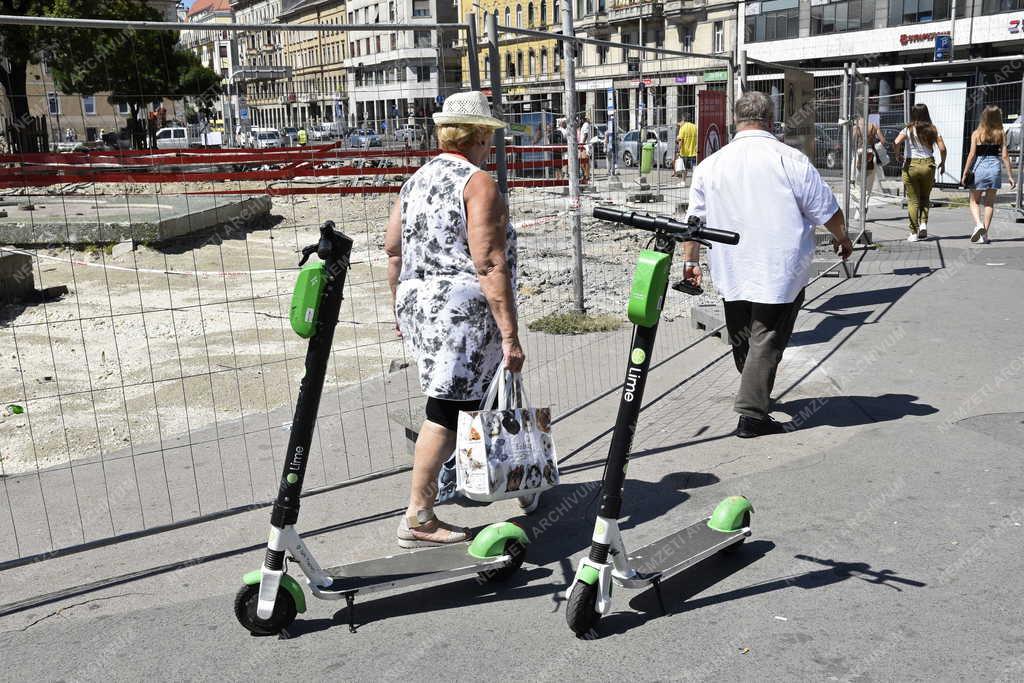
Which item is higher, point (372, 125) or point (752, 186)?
point (372, 125)

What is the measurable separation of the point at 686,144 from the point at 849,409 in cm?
338

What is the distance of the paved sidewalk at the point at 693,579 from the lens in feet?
10.7

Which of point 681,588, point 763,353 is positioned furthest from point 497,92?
point 681,588

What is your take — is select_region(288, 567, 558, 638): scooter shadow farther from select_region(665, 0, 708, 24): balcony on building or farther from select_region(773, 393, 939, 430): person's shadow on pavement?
select_region(665, 0, 708, 24): balcony on building

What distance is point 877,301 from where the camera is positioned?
9.23 metres

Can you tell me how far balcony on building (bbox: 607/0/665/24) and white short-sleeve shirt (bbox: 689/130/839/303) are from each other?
174 ft

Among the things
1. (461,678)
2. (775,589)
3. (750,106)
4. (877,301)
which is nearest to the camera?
(461,678)

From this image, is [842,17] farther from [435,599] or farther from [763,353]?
[435,599]

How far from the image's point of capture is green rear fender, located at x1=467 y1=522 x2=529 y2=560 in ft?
12.4

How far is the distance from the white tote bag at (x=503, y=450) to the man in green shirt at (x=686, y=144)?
16.2 feet

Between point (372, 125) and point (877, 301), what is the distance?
228 inches

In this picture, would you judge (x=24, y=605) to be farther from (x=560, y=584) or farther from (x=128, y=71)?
(x=128, y=71)

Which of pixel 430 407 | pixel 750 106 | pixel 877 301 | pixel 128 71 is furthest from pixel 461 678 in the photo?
pixel 877 301

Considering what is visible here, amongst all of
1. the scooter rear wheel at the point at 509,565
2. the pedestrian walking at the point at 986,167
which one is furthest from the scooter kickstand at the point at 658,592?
the pedestrian walking at the point at 986,167
